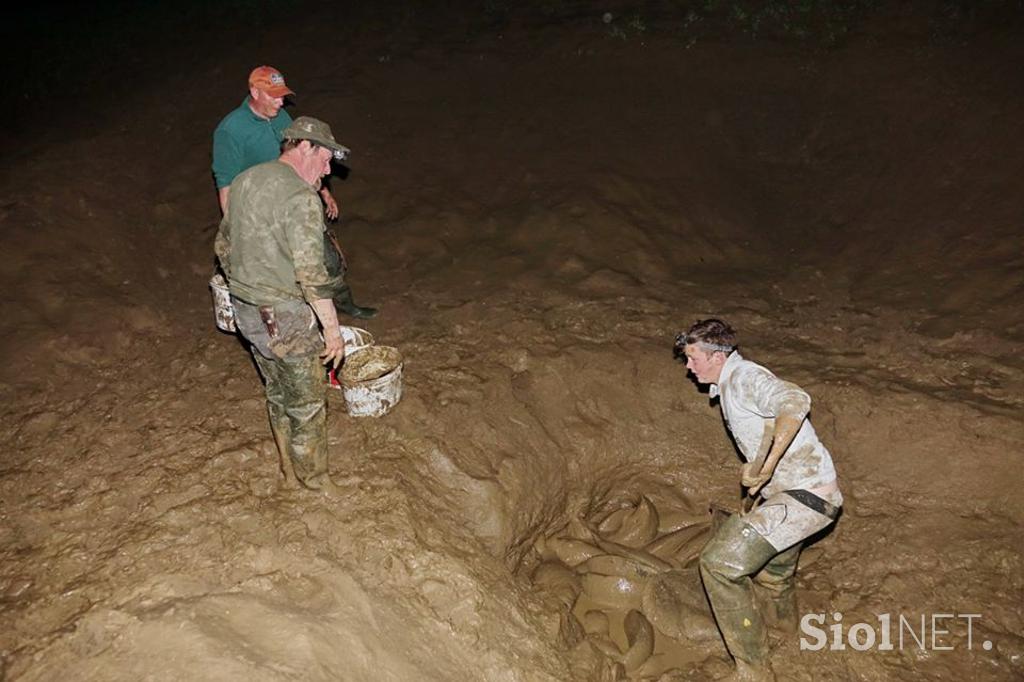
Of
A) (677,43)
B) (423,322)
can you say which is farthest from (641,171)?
(423,322)

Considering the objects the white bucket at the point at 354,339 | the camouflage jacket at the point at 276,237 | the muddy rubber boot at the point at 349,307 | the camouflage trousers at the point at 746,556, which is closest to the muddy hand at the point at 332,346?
the camouflage jacket at the point at 276,237

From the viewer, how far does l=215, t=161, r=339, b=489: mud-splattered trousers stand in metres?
3.36

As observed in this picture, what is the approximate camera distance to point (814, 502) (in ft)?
12.0

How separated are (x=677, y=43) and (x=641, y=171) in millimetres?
2486

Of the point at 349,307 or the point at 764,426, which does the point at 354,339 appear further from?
the point at 764,426

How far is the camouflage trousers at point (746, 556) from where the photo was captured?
12.0 feet

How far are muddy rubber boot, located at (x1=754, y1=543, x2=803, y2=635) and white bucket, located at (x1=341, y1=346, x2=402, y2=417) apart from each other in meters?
2.59

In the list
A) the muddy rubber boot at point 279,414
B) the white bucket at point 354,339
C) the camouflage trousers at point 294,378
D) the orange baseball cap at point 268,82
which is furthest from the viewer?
the white bucket at point 354,339

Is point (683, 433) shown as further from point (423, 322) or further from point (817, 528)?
point (423, 322)

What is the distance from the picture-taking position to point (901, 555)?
4434 millimetres

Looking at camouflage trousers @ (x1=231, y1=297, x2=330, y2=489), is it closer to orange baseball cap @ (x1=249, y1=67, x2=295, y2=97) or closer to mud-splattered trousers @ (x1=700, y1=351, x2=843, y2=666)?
orange baseball cap @ (x1=249, y1=67, x2=295, y2=97)

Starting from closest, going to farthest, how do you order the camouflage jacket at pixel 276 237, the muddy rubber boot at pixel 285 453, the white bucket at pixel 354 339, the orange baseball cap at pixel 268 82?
the camouflage jacket at pixel 276 237
the muddy rubber boot at pixel 285 453
the orange baseball cap at pixel 268 82
the white bucket at pixel 354 339

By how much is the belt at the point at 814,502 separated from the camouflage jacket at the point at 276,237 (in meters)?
2.67

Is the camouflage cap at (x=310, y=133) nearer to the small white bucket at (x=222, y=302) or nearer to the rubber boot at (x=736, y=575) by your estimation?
the small white bucket at (x=222, y=302)
